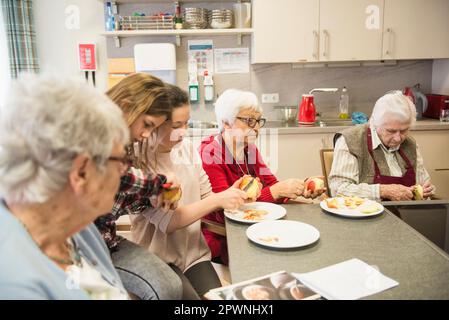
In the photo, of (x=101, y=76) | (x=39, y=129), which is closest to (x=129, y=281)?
(x=39, y=129)

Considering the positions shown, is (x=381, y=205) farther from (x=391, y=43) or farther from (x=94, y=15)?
(x=94, y=15)

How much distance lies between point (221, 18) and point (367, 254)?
2.65m

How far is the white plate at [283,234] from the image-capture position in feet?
4.15

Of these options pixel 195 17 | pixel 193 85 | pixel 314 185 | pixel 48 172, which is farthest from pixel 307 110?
pixel 48 172

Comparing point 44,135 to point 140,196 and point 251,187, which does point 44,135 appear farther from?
point 251,187

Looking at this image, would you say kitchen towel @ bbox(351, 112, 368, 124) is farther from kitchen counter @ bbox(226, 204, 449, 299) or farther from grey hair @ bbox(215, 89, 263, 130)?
kitchen counter @ bbox(226, 204, 449, 299)

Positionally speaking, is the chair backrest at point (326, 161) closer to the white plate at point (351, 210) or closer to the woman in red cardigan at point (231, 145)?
the woman in red cardigan at point (231, 145)

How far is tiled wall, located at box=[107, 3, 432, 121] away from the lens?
3.68 meters

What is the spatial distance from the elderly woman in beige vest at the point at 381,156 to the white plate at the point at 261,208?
504mm

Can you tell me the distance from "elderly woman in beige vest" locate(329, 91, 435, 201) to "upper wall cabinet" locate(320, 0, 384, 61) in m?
1.38

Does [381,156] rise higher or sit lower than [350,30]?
lower

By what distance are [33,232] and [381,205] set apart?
4.25 ft

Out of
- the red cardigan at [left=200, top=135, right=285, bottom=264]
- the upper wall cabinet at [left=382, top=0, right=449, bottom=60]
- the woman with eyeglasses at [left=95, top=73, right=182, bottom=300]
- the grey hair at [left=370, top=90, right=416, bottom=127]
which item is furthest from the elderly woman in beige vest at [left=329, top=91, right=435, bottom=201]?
the upper wall cabinet at [left=382, top=0, right=449, bottom=60]

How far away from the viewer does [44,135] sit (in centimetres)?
68
